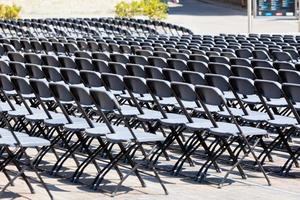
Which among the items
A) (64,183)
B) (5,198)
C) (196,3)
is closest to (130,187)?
(64,183)

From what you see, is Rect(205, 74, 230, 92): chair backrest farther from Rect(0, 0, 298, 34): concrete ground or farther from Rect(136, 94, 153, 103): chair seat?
Rect(0, 0, 298, 34): concrete ground

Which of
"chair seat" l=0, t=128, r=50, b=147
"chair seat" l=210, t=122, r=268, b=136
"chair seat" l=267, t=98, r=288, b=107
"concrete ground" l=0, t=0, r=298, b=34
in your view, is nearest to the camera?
"chair seat" l=0, t=128, r=50, b=147

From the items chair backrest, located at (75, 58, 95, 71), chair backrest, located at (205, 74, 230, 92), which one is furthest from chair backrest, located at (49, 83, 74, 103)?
chair backrest, located at (75, 58, 95, 71)

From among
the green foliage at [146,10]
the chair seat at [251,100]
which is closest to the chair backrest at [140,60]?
the chair seat at [251,100]

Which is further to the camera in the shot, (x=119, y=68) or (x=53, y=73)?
(x=119, y=68)

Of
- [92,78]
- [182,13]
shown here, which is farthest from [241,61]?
[182,13]

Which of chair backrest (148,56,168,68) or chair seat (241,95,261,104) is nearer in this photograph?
chair seat (241,95,261,104)

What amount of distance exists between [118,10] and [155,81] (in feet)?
97.6

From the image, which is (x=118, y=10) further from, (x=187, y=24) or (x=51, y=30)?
(x=51, y=30)

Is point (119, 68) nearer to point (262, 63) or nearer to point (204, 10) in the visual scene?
point (262, 63)

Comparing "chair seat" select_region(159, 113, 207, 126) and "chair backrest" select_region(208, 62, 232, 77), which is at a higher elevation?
"chair seat" select_region(159, 113, 207, 126)

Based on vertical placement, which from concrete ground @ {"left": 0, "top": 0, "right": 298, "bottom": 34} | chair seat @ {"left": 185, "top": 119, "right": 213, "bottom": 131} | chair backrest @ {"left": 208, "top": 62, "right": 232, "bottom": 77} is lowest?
concrete ground @ {"left": 0, "top": 0, "right": 298, "bottom": 34}

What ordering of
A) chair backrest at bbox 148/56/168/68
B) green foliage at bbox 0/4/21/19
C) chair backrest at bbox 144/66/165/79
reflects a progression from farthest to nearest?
green foliage at bbox 0/4/21/19 < chair backrest at bbox 148/56/168/68 < chair backrest at bbox 144/66/165/79

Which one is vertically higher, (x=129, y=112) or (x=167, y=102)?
(x=129, y=112)
